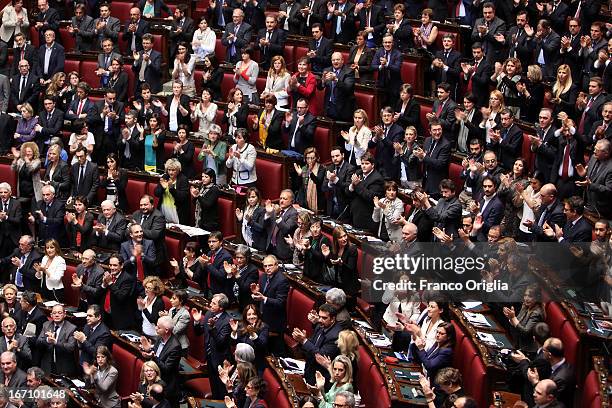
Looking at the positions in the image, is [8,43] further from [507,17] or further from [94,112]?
[507,17]

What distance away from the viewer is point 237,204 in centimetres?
920

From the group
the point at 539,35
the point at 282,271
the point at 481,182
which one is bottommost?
the point at 282,271

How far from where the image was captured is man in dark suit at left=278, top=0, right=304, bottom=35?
11.0 metres

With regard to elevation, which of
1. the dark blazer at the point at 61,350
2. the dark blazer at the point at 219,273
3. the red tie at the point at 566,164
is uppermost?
the red tie at the point at 566,164

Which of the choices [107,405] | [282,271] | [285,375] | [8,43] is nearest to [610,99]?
[282,271]

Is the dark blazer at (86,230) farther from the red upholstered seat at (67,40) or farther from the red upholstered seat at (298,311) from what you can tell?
the red upholstered seat at (67,40)

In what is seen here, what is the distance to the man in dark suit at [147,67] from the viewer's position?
10883mm

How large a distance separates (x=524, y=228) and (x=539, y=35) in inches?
83.9

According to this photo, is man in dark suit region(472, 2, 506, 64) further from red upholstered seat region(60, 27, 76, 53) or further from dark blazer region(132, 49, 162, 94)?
red upholstered seat region(60, 27, 76, 53)

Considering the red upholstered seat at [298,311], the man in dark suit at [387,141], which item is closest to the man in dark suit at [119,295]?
the red upholstered seat at [298,311]

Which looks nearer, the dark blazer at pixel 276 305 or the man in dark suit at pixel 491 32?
the dark blazer at pixel 276 305

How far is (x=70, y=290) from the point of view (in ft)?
29.2

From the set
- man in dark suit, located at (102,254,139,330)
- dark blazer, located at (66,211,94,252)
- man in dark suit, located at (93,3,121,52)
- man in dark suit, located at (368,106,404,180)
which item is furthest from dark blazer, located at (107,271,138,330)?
man in dark suit, located at (93,3,121,52)

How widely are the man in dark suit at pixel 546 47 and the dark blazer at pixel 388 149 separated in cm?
126
